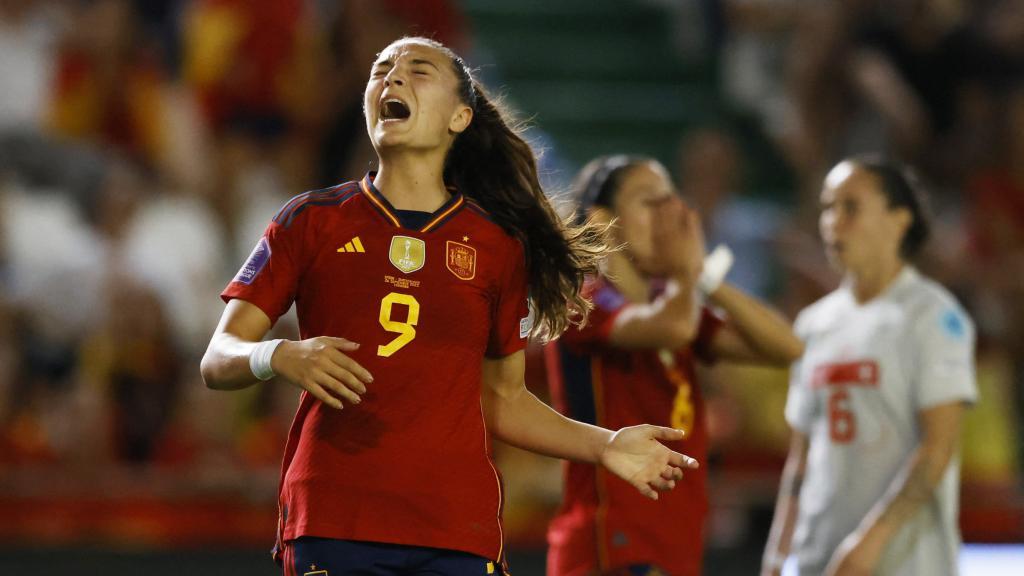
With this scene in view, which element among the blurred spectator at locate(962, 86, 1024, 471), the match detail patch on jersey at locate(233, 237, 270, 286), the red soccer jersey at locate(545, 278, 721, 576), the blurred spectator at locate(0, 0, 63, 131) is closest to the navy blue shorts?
the match detail patch on jersey at locate(233, 237, 270, 286)

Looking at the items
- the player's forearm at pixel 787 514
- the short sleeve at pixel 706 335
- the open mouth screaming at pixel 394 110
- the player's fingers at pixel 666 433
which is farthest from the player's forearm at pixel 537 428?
the player's forearm at pixel 787 514

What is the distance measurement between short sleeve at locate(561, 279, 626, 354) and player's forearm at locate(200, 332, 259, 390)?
133 centimetres

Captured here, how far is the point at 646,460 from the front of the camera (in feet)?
11.1

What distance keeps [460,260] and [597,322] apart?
0.97 metres

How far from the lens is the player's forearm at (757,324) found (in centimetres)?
458

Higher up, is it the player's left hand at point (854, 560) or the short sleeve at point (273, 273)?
the short sleeve at point (273, 273)

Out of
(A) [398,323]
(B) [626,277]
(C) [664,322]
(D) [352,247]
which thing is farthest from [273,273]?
(B) [626,277]

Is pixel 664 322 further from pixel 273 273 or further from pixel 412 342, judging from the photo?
pixel 273 273

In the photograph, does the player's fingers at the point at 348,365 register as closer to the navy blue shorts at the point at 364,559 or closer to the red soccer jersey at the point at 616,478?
the navy blue shorts at the point at 364,559

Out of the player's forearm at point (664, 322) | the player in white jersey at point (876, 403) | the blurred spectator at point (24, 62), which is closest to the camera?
the player's forearm at point (664, 322)

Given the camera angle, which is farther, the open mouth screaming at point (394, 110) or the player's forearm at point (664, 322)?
the player's forearm at point (664, 322)

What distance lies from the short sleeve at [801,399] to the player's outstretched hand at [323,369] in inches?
90.6

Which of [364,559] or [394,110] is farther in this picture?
[394,110]

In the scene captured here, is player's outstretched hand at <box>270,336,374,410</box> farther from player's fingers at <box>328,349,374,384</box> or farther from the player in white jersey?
the player in white jersey
